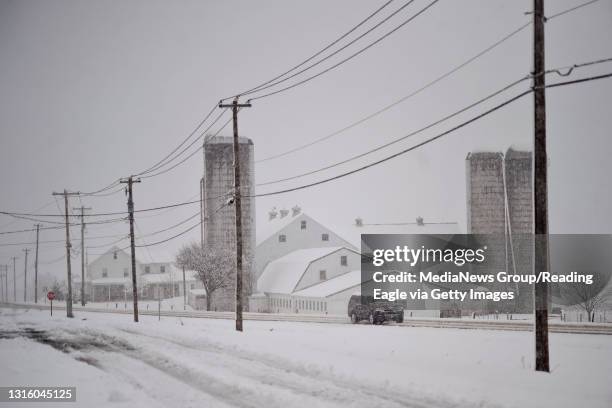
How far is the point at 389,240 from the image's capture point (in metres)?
91.1

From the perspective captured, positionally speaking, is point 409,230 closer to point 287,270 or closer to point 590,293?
point 287,270

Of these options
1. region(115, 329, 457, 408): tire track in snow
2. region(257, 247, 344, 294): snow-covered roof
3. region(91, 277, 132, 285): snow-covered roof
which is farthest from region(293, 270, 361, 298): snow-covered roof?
region(91, 277, 132, 285): snow-covered roof

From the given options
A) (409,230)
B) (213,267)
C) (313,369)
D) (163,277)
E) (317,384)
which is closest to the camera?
(317,384)

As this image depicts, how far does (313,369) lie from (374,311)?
24.3 metres

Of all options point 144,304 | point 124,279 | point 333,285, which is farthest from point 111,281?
point 333,285

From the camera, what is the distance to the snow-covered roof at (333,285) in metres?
65.6

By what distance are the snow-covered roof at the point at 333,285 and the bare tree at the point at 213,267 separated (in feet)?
35.3

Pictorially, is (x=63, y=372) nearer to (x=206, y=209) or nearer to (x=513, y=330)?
(x=513, y=330)

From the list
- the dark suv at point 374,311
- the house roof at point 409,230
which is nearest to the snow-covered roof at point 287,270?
the house roof at point 409,230

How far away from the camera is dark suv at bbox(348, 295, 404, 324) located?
42.5 meters

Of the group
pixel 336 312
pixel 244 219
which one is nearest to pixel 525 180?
pixel 336 312

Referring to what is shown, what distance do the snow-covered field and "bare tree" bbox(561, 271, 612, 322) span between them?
92.3 ft

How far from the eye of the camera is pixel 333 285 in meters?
68.4

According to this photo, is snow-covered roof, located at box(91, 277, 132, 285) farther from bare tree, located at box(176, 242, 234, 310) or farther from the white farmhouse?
bare tree, located at box(176, 242, 234, 310)
